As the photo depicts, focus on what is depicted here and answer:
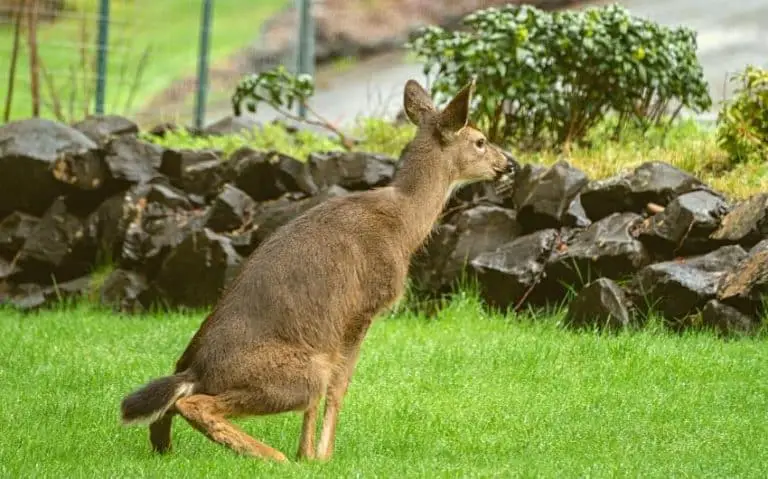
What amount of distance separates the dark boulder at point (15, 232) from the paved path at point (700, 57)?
5081 mm

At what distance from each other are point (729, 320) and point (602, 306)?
0.91 metres

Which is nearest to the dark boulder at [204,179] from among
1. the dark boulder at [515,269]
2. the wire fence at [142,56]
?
the wire fence at [142,56]

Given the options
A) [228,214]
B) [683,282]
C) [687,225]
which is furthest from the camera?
[228,214]

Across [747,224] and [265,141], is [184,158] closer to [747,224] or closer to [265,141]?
[265,141]

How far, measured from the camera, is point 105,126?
1414cm

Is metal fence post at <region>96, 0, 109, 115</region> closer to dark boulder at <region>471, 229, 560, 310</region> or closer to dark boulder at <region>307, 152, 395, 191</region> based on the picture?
dark boulder at <region>307, 152, 395, 191</region>

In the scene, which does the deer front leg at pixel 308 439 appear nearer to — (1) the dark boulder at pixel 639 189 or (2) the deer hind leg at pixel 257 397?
(2) the deer hind leg at pixel 257 397

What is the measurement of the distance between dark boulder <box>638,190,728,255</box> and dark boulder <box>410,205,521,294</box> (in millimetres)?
1290

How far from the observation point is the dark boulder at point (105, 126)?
1398 cm

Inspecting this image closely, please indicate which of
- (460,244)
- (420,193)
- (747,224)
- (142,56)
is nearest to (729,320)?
(747,224)

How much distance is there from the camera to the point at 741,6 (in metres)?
22.4

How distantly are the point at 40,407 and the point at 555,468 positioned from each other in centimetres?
331

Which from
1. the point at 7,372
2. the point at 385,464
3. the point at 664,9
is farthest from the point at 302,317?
the point at 664,9

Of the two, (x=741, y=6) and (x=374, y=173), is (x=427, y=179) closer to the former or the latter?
(x=374, y=173)
